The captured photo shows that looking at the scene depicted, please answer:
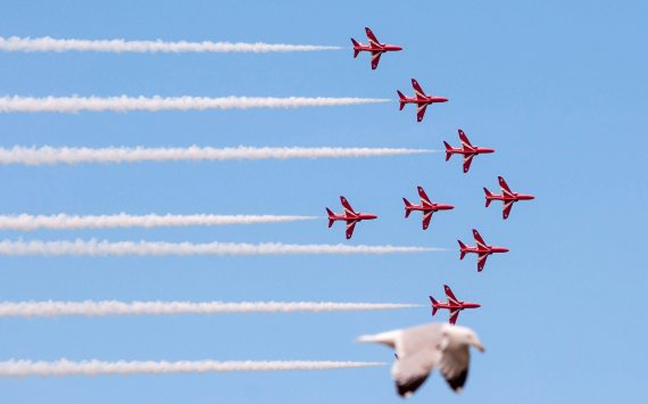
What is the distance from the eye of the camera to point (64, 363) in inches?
5089

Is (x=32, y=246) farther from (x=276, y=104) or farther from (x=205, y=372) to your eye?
(x=276, y=104)

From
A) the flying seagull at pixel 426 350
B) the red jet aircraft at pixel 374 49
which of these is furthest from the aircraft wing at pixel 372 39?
the flying seagull at pixel 426 350

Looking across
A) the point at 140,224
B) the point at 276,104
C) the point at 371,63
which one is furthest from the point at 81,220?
the point at 371,63

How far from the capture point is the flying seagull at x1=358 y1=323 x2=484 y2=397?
66312 millimetres

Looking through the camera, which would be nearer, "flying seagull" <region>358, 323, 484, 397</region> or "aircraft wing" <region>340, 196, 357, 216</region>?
"flying seagull" <region>358, 323, 484, 397</region>

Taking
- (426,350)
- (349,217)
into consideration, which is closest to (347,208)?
(349,217)

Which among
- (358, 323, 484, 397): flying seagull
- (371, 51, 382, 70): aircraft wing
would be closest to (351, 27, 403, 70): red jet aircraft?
(371, 51, 382, 70): aircraft wing

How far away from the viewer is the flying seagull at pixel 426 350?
66.3 m

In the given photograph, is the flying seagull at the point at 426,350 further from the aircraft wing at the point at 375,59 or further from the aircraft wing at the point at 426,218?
the aircraft wing at the point at 426,218

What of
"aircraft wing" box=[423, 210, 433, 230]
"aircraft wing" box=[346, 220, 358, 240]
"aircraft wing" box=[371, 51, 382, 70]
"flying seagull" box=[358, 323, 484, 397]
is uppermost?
"aircraft wing" box=[371, 51, 382, 70]

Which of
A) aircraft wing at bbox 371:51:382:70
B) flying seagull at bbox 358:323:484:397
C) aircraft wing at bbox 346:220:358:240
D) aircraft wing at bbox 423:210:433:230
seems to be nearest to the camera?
flying seagull at bbox 358:323:484:397

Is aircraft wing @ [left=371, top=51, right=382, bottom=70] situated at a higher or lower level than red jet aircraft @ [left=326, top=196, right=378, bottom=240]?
higher

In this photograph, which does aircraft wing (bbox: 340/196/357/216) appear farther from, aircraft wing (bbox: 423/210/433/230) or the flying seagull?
the flying seagull

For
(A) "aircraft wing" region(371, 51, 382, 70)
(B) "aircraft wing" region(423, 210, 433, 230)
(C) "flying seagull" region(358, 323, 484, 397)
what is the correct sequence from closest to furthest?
(C) "flying seagull" region(358, 323, 484, 397)
(A) "aircraft wing" region(371, 51, 382, 70)
(B) "aircraft wing" region(423, 210, 433, 230)
